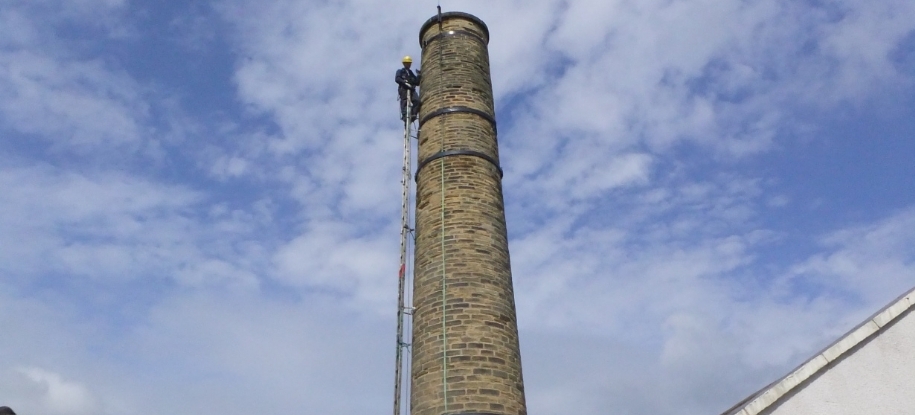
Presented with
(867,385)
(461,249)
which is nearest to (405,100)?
(461,249)

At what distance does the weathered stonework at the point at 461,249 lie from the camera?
8414mm

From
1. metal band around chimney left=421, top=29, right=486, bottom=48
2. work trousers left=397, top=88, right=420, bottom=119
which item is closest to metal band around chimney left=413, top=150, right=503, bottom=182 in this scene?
work trousers left=397, top=88, right=420, bottom=119

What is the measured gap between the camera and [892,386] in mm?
6344

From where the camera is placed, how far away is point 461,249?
929 centimetres

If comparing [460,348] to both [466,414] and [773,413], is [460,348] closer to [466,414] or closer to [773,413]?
[466,414]

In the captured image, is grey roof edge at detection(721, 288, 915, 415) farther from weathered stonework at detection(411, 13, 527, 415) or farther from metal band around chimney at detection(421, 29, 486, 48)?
metal band around chimney at detection(421, 29, 486, 48)

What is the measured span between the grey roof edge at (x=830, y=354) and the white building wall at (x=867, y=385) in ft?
0.20

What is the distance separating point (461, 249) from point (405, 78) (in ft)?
13.6

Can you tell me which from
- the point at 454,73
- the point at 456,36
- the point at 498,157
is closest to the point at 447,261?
the point at 498,157

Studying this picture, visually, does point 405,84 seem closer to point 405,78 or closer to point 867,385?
point 405,78

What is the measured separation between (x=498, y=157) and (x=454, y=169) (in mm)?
957

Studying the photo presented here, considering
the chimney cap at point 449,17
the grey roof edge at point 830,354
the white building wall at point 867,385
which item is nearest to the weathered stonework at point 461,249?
the chimney cap at point 449,17

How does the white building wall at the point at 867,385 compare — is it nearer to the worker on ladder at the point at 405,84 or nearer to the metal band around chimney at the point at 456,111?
the metal band around chimney at the point at 456,111

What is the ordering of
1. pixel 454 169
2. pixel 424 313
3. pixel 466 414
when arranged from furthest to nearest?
pixel 454 169, pixel 424 313, pixel 466 414
